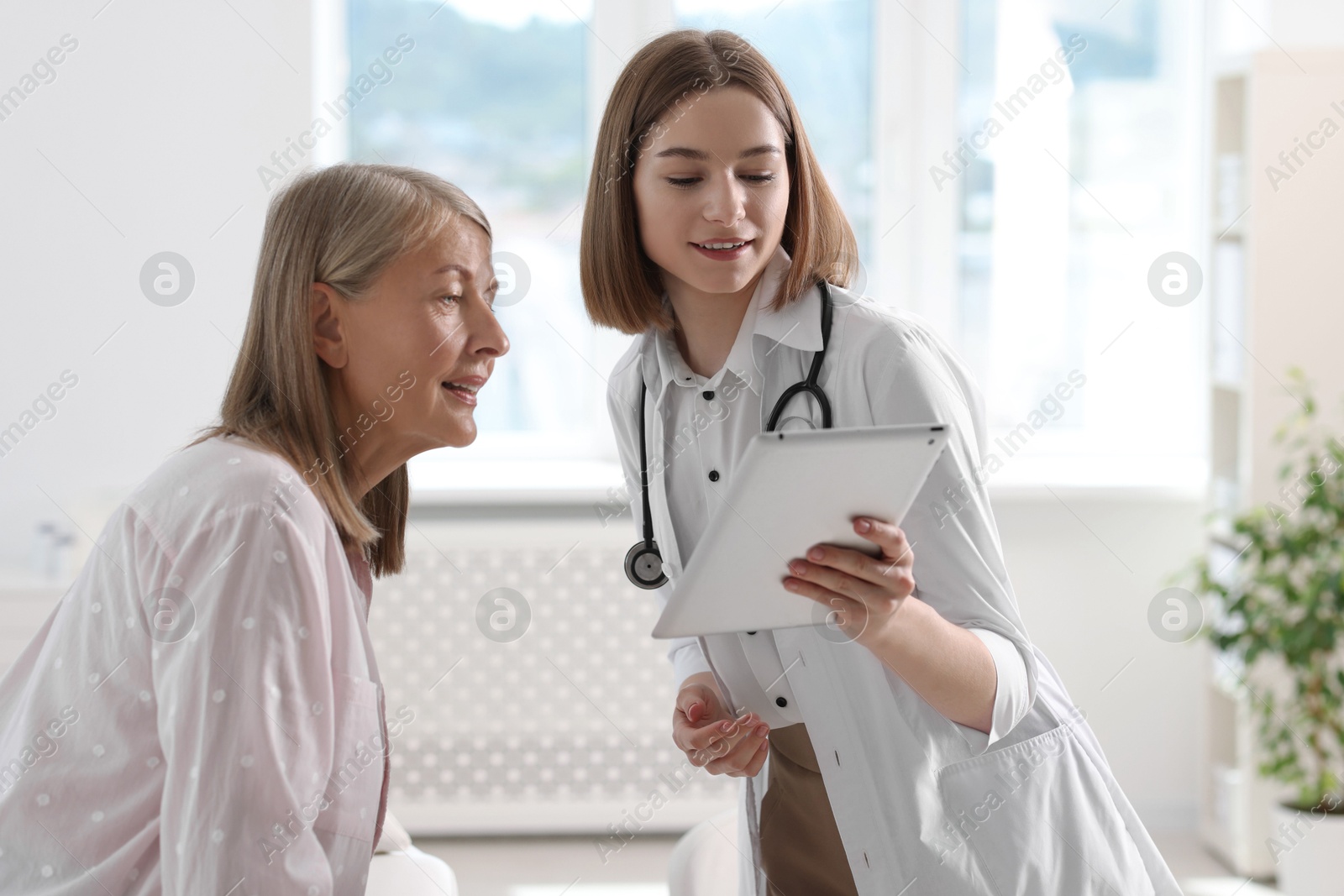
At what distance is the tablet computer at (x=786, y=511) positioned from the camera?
0.83 metres

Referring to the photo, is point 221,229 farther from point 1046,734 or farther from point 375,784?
point 1046,734

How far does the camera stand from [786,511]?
878 millimetres

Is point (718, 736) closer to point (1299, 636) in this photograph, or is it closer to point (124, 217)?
point (1299, 636)

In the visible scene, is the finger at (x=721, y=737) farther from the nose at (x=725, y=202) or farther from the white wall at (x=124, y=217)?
the white wall at (x=124, y=217)

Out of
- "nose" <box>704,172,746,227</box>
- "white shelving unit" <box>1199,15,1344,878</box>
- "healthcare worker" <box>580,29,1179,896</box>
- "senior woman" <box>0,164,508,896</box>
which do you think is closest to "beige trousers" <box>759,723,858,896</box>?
"healthcare worker" <box>580,29,1179,896</box>

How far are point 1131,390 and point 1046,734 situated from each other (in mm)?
2611

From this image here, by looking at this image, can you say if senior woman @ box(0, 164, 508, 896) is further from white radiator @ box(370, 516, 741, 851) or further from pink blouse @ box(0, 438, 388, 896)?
white radiator @ box(370, 516, 741, 851)

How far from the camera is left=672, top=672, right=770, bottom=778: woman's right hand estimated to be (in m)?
1.23

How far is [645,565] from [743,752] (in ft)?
0.79

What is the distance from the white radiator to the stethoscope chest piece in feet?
5.52

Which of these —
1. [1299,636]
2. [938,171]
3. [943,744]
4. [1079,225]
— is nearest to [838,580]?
[943,744]

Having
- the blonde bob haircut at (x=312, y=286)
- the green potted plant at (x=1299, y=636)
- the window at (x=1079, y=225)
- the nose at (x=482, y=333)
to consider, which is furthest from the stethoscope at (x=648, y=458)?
the window at (x=1079, y=225)

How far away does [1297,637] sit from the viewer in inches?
98.5

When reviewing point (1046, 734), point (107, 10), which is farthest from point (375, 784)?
point (107, 10)
